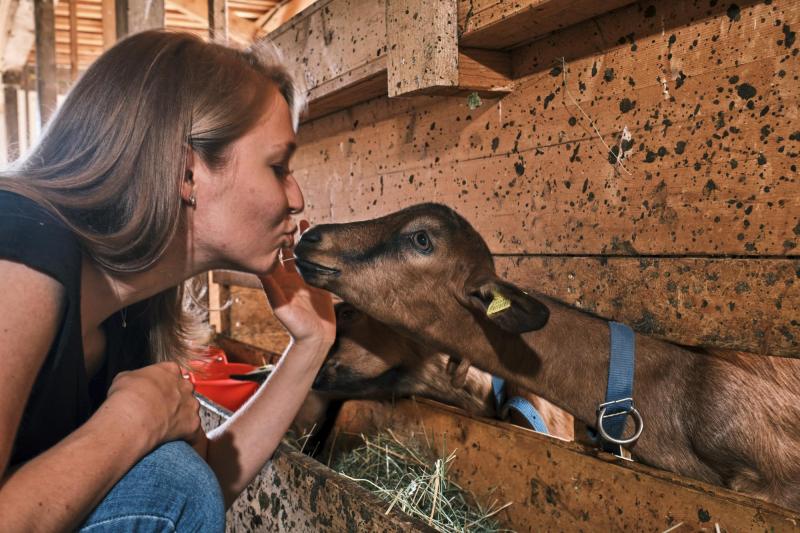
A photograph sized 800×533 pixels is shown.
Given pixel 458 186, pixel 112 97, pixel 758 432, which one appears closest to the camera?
pixel 112 97

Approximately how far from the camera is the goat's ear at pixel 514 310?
229cm

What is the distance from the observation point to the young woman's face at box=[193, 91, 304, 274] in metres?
1.82

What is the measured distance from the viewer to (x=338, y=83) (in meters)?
3.62

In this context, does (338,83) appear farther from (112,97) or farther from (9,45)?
(9,45)

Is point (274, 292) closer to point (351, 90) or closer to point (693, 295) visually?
point (693, 295)

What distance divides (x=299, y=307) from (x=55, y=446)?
1065mm

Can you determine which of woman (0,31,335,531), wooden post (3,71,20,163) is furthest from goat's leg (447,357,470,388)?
wooden post (3,71,20,163)

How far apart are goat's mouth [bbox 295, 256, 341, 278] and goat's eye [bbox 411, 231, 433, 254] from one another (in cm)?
31

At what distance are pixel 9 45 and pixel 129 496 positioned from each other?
38.8ft

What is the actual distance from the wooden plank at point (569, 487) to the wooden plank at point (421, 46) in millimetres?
1253

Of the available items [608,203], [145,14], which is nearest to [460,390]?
[608,203]

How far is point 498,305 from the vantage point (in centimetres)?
236

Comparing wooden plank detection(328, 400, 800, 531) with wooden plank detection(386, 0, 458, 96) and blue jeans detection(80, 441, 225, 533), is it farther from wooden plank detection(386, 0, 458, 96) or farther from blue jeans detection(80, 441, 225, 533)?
wooden plank detection(386, 0, 458, 96)

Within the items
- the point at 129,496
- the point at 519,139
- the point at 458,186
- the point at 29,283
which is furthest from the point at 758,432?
the point at 29,283
